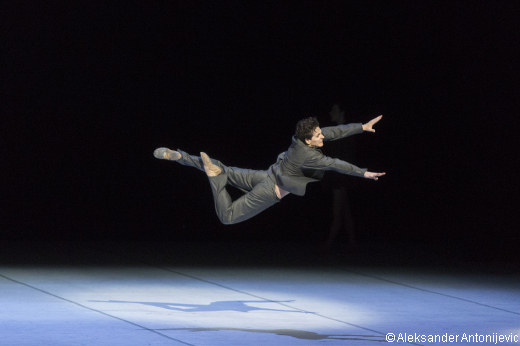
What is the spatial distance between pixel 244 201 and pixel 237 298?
0.97 metres

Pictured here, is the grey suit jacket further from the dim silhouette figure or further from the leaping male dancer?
the dim silhouette figure

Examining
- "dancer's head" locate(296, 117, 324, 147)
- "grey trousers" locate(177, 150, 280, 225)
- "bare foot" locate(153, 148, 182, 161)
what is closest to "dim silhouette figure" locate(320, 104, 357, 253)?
"grey trousers" locate(177, 150, 280, 225)

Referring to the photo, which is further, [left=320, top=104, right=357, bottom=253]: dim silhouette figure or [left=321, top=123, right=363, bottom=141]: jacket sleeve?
[left=320, top=104, right=357, bottom=253]: dim silhouette figure

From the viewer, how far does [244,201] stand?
738 cm

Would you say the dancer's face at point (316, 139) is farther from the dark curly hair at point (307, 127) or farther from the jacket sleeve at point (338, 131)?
the jacket sleeve at point (338, 131)

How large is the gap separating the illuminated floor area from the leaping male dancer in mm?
906

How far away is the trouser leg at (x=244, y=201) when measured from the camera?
7379mm

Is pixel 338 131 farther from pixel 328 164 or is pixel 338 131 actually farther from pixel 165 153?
pixel 165 153

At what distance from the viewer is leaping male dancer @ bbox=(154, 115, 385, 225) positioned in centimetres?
712

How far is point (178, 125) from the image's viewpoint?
1219 centimetres

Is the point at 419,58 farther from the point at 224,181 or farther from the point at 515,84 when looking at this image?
the point at 224,181

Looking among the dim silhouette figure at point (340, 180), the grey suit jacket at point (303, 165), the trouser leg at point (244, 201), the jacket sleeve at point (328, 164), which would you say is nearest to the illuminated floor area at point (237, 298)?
the dim silhouette figure at point (340, 180)

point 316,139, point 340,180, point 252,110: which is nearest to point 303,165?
point 316,139

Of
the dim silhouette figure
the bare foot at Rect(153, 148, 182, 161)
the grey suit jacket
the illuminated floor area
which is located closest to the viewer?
the illuminated floor area
